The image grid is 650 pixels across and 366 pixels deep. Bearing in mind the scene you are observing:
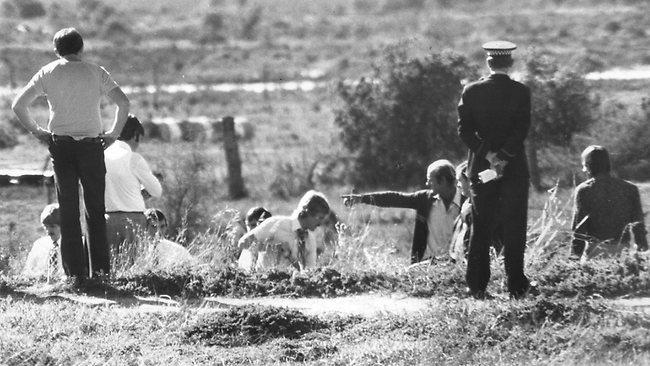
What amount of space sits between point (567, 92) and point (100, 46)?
38.4 meters

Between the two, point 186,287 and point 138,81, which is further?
point 138,81

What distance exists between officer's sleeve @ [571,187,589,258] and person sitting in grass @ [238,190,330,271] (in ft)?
6.20

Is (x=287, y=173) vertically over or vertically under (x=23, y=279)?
under

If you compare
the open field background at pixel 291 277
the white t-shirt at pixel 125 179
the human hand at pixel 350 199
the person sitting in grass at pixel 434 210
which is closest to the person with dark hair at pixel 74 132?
the open field background at pixel 291 277

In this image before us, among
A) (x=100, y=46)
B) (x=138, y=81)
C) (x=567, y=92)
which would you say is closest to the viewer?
(x=567, y=92)

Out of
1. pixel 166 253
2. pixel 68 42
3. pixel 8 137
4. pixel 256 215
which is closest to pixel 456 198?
pixel 256 215

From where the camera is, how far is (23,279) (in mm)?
10680

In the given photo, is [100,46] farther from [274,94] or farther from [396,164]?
[396,164]

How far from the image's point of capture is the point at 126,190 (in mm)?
11656

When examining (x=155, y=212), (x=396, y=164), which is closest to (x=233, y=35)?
(x=396, y=164)

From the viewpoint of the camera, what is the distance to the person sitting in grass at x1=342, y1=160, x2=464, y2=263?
11680mm

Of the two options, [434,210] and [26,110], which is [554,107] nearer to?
[434,210]

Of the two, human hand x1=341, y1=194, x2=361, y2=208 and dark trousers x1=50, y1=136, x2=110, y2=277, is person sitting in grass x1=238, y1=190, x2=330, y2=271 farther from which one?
dark trousers x1=50, y1=136, x2=110, y2=277

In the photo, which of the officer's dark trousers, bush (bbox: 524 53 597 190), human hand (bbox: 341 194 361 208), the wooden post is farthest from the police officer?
the wooden post
